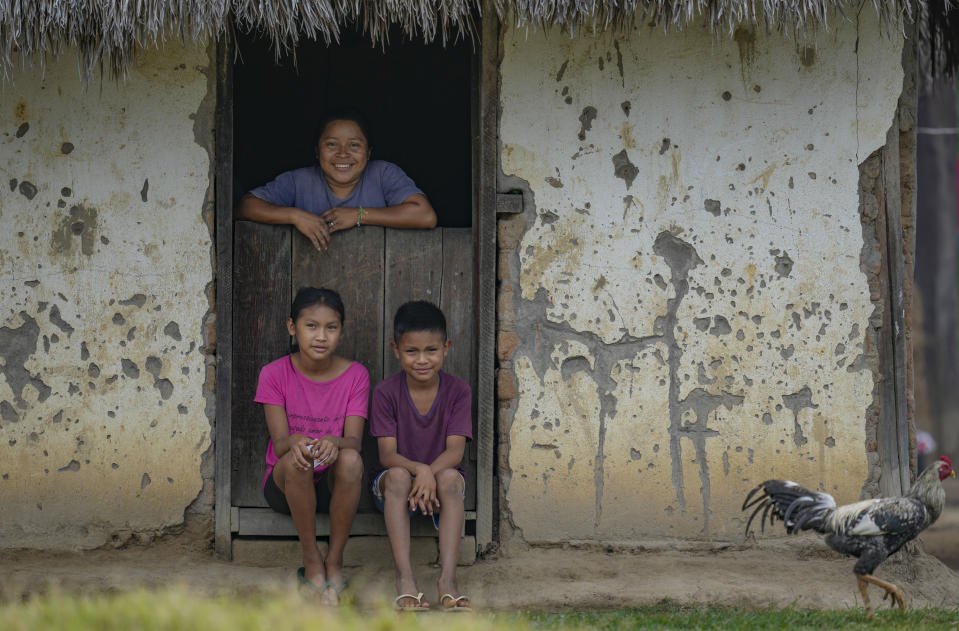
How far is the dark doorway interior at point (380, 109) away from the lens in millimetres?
6996

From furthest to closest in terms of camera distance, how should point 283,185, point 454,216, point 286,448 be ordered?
point 454,216
point 283,185
point 286,448

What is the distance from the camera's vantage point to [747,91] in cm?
471

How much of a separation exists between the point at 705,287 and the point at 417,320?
4.08 feet

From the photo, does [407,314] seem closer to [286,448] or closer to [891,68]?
[286,448]

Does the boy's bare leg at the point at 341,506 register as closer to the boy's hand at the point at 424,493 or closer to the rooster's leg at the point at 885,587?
the boy's hand at the point at 424,493

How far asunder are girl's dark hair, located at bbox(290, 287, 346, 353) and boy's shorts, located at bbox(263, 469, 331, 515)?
0.64 metres

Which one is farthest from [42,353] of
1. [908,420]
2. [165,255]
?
Result: [908,420]

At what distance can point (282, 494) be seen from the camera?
445cm

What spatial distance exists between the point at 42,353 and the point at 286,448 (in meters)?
1.16

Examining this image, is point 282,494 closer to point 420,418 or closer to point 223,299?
point 420,418

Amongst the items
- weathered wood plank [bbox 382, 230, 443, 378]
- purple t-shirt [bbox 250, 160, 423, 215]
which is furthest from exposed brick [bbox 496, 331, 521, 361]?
purple t-shirt [bbox 250, 160, 423, 215]

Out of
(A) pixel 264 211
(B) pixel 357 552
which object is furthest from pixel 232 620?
(A) pixel 264 211

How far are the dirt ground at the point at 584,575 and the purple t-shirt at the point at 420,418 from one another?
0.52 metres

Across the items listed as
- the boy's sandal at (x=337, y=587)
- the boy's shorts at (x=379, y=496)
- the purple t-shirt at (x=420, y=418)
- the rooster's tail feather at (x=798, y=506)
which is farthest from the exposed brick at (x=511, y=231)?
the boy's sandal at (x=337, y=587)
